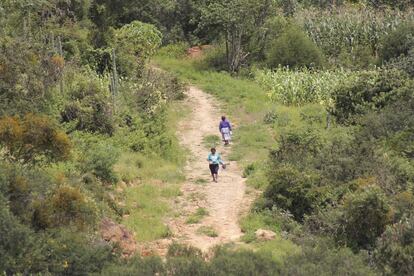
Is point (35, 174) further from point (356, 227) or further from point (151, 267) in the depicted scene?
point (356, 227)

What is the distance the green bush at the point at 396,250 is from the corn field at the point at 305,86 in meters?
11.7

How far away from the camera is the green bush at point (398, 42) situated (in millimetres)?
25766

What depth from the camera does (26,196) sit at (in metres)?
10.2

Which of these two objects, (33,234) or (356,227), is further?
(356,227)

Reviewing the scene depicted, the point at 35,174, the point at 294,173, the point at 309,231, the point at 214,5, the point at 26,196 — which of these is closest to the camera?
the point at 26,196

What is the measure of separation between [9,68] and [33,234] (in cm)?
698

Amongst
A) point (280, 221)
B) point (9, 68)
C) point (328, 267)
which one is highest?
point (9, 68)

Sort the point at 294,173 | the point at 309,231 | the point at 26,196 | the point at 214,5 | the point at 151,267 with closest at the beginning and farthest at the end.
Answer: the point at 151,267, the point at 26,196, the point at 309,231, the point at 294,173, the point at 214,5

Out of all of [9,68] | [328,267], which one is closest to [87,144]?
[9,68]

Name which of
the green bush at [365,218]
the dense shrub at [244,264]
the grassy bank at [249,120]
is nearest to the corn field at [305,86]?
the grassy bank at [249,120]

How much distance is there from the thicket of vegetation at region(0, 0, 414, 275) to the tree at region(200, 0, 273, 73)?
3.5 inches

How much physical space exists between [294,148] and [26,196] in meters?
7.56

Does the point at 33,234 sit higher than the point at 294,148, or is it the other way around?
the point at 33,234

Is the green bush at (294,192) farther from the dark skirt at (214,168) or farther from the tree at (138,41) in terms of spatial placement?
the tree at (138,41)
